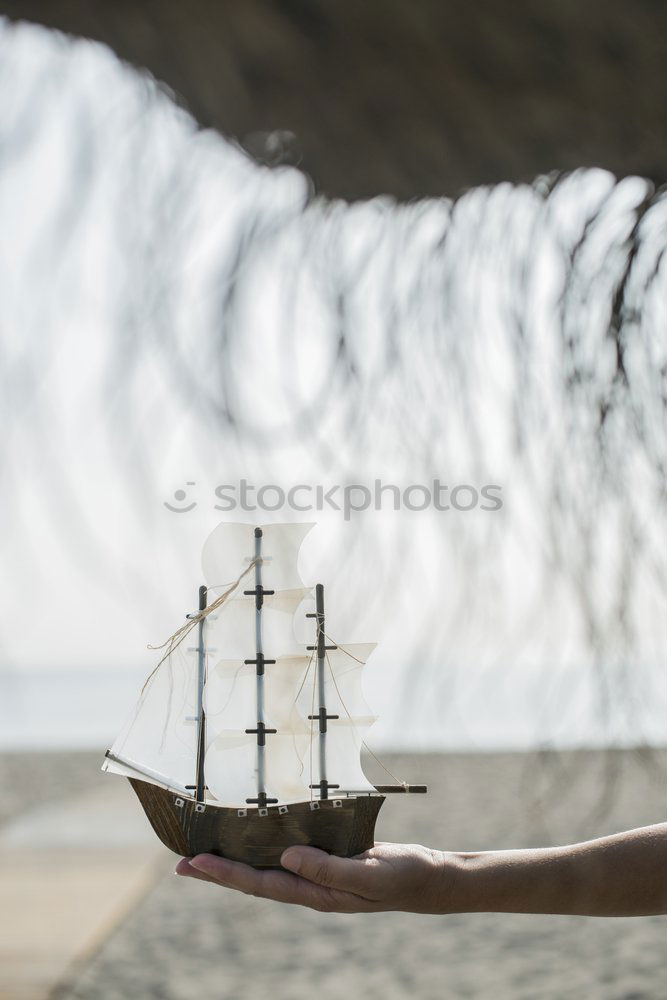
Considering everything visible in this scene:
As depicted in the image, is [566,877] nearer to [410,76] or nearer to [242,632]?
[242,632]

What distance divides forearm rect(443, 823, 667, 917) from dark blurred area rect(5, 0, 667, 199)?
517 millimetres

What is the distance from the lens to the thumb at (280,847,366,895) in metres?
0.63

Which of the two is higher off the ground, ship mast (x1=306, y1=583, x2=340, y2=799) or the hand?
ship mast (x1=306, y1=583, x2=340, y2=799)

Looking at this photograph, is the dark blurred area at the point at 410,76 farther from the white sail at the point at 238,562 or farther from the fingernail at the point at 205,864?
the fingernail at the point at 205,864

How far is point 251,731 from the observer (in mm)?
759

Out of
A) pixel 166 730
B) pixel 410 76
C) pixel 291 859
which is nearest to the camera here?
pixel 410 76

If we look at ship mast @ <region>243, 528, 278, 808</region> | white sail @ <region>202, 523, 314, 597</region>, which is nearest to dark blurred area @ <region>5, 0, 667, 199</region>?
white sail @ <region>202, 523, 314, 597</region>

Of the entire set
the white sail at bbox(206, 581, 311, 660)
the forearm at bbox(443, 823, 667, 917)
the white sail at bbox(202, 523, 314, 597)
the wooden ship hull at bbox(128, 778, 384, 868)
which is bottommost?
the forearm at bbox(443, 823, 667, 917)

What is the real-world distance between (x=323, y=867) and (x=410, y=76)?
496 millimetres

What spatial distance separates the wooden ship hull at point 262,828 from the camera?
661mm

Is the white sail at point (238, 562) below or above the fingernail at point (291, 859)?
above

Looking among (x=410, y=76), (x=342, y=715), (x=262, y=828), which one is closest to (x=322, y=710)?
(x=342, y=715)

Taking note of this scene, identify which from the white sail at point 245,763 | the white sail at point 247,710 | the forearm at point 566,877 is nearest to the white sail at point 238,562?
the white sail at point 247,710

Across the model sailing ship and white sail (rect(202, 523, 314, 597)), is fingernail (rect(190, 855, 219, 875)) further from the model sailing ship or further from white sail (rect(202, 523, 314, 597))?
white sail (rect(202, 523, 314, 597))
